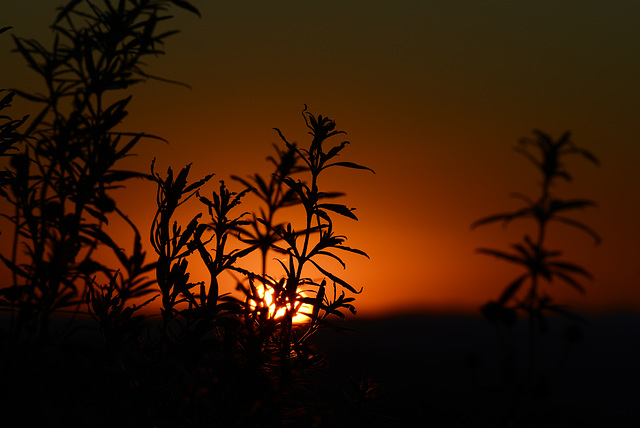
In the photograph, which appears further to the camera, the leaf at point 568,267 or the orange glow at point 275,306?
the orange glow at point 275,306

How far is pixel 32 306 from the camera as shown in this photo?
199 cm

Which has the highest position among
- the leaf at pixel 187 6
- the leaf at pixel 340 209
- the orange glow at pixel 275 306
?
the leaf at pixel 187 6

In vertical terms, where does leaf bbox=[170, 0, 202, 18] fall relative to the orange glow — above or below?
above

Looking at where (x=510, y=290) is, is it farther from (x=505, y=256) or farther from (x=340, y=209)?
(x=340, y=209)

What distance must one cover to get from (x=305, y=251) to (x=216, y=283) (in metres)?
0.56

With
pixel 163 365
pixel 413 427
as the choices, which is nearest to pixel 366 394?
pixel 413 427

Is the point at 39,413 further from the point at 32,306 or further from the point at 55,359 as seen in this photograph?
the point at 32,306

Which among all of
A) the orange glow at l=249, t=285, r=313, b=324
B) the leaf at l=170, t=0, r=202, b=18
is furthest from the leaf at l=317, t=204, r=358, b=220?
the leaf at l=170, t=0, r=202, b=18

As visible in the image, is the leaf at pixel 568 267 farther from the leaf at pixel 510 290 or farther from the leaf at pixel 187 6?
the leaf at pixel 187 6

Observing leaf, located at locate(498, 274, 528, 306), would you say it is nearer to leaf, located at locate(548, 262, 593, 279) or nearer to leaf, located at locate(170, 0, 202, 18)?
leaf, located at locate(548, 262, 593, 279)

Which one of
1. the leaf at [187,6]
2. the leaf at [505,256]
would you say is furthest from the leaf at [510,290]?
the leaf at [187,6]

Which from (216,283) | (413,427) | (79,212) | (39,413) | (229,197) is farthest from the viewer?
(413,427)

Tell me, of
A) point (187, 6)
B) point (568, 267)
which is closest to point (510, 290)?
point (568, 267)

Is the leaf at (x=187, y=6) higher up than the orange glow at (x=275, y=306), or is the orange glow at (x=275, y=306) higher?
the leaf at (x=187, y=6)
